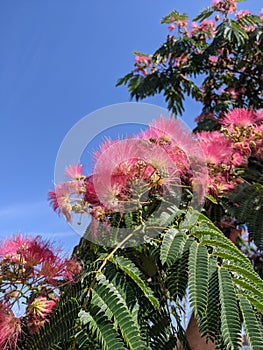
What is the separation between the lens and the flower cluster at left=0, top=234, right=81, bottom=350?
2.97 ft

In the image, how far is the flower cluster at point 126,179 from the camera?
114 centimetres

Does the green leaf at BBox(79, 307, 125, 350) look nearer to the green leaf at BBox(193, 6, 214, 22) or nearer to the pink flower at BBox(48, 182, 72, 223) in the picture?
the pink flower at BBox(48, 182, 72, 223)

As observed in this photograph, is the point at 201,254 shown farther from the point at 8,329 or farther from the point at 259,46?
the point at 259,46

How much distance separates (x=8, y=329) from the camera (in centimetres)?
88

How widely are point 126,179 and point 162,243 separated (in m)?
0.18

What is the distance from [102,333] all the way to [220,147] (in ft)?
2.75

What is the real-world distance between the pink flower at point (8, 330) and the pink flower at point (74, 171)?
39 cm

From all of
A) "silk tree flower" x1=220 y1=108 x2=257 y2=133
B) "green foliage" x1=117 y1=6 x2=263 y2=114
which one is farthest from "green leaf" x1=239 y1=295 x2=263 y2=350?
"green foliage" x1=117 y1=6 x2=263 y2=114

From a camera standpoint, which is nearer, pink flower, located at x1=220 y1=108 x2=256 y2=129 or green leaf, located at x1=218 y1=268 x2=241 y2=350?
green leaf, located at x1=218 y1=268 x2=241 y2=350

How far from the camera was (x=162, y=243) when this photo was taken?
1.07 m

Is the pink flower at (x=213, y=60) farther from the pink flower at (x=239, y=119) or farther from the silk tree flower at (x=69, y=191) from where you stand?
the silk tree flower at (x=69, y=191)

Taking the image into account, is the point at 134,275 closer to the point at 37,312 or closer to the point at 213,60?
the point at 37,312

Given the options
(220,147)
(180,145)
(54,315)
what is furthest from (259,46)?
(54,315)

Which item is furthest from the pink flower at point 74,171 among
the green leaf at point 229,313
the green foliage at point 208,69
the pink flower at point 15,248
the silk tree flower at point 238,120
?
the green foliage at point 208,69
